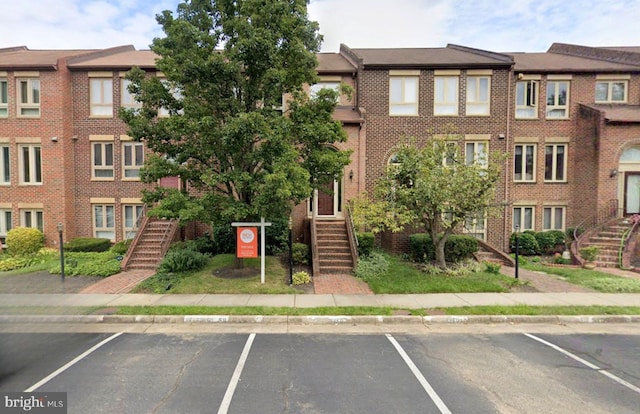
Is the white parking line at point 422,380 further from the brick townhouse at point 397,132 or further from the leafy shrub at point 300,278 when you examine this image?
the brick townhouse at point 397,132

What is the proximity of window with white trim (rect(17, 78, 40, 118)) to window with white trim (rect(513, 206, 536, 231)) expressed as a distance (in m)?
23.7

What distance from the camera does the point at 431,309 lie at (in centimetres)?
755

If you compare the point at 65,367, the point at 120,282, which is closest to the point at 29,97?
the point at 120,282

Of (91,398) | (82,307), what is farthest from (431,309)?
(82,307)

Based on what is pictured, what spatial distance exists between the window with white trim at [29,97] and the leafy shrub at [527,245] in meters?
23.2

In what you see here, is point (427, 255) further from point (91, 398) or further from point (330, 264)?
point (91, 398)

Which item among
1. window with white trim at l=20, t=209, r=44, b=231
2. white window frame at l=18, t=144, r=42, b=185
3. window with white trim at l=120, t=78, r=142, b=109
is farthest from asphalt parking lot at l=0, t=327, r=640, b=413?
white window frame at l=18, t=144, r=42, b=185

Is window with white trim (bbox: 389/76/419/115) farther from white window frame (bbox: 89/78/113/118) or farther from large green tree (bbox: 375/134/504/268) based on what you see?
white window frame (bbox: 89/78/113/118)

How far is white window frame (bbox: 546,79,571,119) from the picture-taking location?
15258 mm

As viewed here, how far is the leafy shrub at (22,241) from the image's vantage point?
13430 mm

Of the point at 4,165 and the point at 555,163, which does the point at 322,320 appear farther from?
the point at 4,165

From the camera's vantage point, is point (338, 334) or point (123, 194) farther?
point (123, 194)

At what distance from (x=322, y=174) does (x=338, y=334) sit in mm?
5031

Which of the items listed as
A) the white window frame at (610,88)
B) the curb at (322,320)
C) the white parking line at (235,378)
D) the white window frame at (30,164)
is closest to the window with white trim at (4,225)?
the white window frame at (30,164)
